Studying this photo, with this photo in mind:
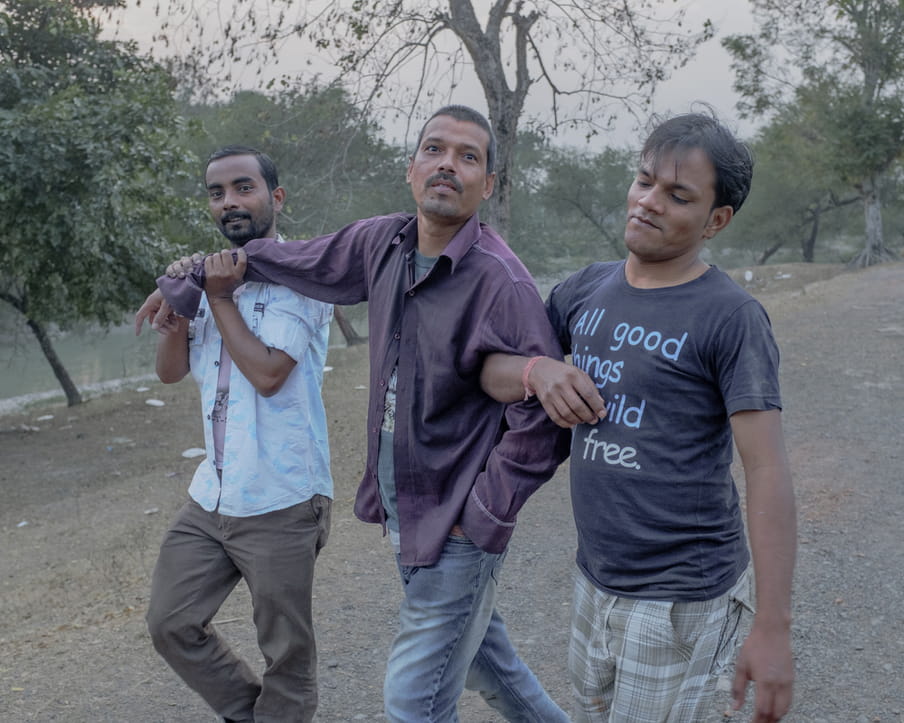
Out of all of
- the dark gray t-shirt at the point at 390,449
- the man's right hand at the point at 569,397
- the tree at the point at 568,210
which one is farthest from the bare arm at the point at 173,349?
the tree at the point at 568,210

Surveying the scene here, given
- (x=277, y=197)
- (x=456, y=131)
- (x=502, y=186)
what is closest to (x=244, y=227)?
(x=277, y=197)

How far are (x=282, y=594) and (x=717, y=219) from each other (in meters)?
1.64

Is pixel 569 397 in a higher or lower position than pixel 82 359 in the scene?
higher

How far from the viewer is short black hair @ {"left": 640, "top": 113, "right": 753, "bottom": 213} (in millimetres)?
2037

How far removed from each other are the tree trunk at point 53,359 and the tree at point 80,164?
6.98 feet

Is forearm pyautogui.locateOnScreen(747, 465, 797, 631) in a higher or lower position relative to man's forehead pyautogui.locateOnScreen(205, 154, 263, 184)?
lower

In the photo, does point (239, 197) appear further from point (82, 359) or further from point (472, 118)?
point (82, 359)

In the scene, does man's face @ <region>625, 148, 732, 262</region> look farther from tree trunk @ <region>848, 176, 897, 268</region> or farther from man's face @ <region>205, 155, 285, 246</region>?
tree trunk @ <region>848, 176, 897, 268</region>

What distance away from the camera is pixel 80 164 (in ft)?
33.3

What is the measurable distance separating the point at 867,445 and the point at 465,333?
5.95 m

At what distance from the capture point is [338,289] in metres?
2.71

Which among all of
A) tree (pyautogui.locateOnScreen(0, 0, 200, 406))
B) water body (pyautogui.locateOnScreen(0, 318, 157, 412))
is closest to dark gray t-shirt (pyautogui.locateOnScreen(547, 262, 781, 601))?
tree (pyautogui.locateOnScreen(0, 0, 200, 406))

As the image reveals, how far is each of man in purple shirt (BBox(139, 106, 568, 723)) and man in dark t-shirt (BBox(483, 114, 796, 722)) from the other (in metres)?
0.18

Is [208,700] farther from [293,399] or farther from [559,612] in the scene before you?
[559,612]
